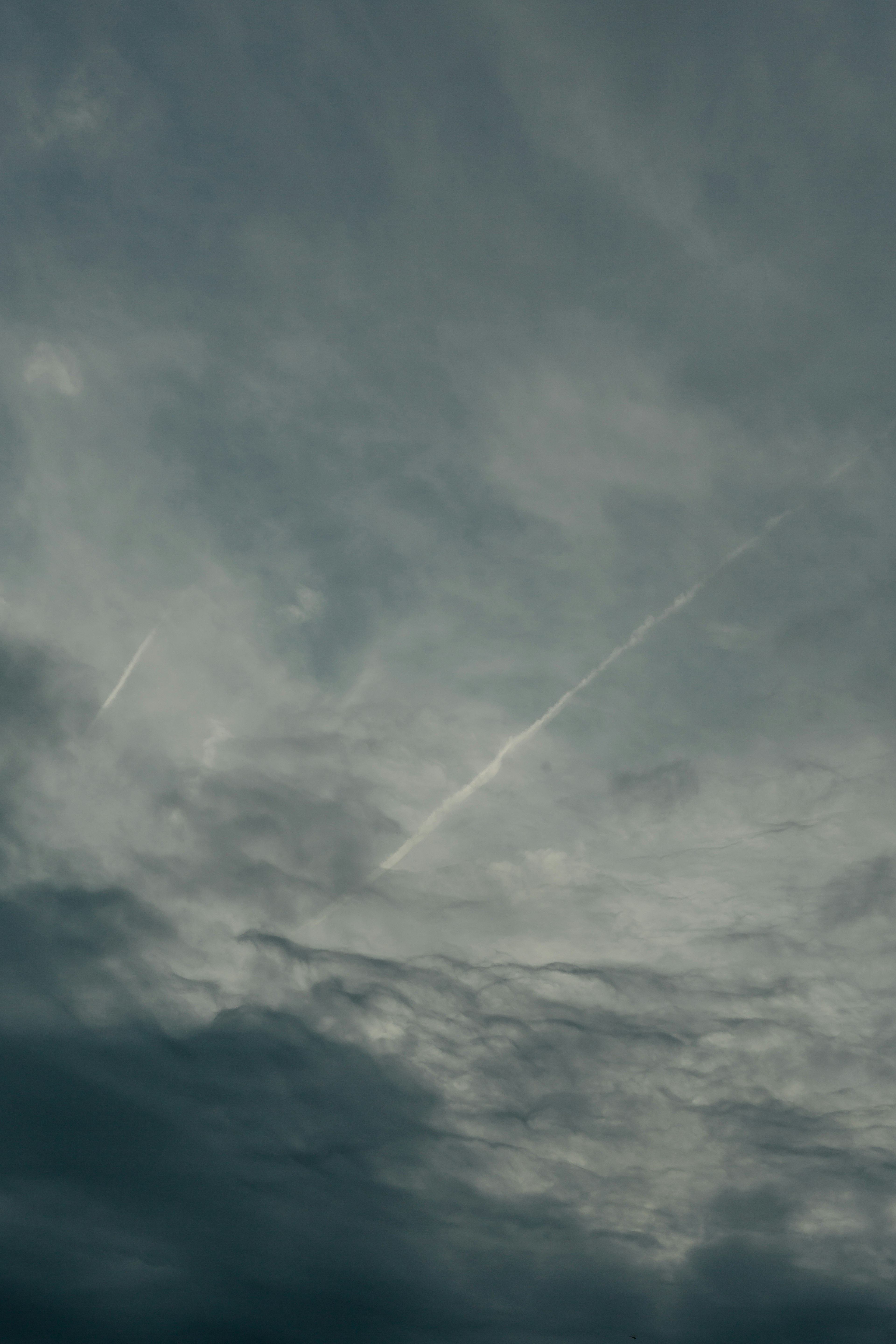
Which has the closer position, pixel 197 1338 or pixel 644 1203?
pixel 644 1203

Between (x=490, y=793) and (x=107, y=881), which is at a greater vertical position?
(x=490, y=793)

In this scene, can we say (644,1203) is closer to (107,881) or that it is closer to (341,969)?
(341,969)

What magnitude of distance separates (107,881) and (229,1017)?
20.6 ft

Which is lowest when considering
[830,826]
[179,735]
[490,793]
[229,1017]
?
[229,1017]

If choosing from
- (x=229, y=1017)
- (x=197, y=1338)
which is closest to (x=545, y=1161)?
(x=229, y=1017)

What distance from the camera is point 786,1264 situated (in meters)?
32.2

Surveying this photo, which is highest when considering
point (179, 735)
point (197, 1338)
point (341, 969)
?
point (179, 735)

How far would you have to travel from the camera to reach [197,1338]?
4484 cm

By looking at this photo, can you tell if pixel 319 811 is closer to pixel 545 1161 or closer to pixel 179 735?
pixel 179 735

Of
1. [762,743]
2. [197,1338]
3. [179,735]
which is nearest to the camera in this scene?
[762,743]

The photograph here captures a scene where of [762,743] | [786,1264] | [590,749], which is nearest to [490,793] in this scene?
[590,749]

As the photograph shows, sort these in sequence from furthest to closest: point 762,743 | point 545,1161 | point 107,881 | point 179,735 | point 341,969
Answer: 1. point 545,1161
2. point 341,969
3. point 107,881
4. point 179,735
5. point 762,743

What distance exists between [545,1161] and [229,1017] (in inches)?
488

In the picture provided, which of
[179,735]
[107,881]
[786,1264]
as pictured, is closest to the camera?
[179,735]
